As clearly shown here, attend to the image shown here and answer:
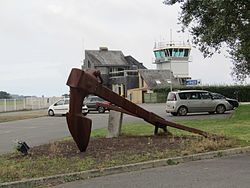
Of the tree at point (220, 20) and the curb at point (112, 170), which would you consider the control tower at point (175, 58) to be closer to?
the tree at point (220, 20)

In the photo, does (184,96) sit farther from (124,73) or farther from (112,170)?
(124,73)

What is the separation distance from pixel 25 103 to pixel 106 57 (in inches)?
1127

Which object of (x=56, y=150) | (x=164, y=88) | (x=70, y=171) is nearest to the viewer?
(x=70, y=171)

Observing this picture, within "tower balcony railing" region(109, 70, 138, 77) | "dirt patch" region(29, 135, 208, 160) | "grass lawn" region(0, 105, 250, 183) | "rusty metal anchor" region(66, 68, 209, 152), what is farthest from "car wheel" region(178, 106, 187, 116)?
"tower balcony railing" region(109, 70, 138, 77)

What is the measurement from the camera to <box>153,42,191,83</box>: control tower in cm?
9028

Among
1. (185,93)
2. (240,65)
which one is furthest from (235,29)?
(240,65)

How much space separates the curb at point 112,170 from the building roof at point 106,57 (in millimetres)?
73954

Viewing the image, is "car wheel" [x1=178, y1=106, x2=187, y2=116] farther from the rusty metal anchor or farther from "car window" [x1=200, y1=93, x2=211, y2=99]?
the rusty metal anchor

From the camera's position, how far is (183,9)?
24875 mm

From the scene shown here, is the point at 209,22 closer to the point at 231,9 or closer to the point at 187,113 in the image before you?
the point at 231,9

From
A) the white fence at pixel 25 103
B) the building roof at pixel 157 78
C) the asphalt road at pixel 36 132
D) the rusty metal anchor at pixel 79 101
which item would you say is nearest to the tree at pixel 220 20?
the asphalt road at pixel 36 132

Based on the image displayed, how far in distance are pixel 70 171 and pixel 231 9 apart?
14.5 metres

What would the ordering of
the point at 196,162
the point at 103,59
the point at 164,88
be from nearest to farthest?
the point at 196,162, the point at 164,88, the point at 103,59

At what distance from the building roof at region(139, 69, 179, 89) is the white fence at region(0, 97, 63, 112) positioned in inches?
645
